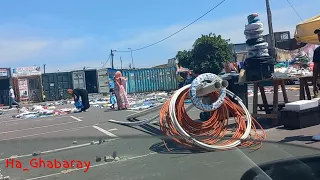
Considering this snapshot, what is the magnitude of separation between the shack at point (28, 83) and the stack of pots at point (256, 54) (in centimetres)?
3051

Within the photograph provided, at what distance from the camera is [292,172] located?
82.0 inches

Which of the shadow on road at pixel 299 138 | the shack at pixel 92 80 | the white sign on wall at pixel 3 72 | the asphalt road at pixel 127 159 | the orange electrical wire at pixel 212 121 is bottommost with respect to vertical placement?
the shadow on road at pixel 299 138

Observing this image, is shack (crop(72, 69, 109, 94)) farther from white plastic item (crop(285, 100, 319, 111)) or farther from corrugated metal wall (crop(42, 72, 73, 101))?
white plastic item (crop(285, 100, 319, 111))

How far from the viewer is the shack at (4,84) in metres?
35.5

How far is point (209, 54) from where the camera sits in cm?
3938

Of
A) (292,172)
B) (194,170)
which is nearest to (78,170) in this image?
(194,170)

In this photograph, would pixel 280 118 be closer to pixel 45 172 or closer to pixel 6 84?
pixel 45 172

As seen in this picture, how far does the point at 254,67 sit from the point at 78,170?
7.90 m

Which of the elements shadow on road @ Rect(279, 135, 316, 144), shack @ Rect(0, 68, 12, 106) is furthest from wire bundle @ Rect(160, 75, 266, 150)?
shack @ Rect(0, 68, 12, 106)

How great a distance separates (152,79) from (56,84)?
32.7ft

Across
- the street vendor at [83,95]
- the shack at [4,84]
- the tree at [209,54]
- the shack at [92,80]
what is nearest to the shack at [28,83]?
the shack at [4,84]

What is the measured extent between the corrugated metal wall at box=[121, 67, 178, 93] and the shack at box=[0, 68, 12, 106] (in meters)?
11.2

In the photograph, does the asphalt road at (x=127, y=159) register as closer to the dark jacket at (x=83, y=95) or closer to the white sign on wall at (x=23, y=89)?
the dark jacket at (x=83, y=95)

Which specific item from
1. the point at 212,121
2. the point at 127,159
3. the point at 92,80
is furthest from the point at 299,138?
the point at 92,80
